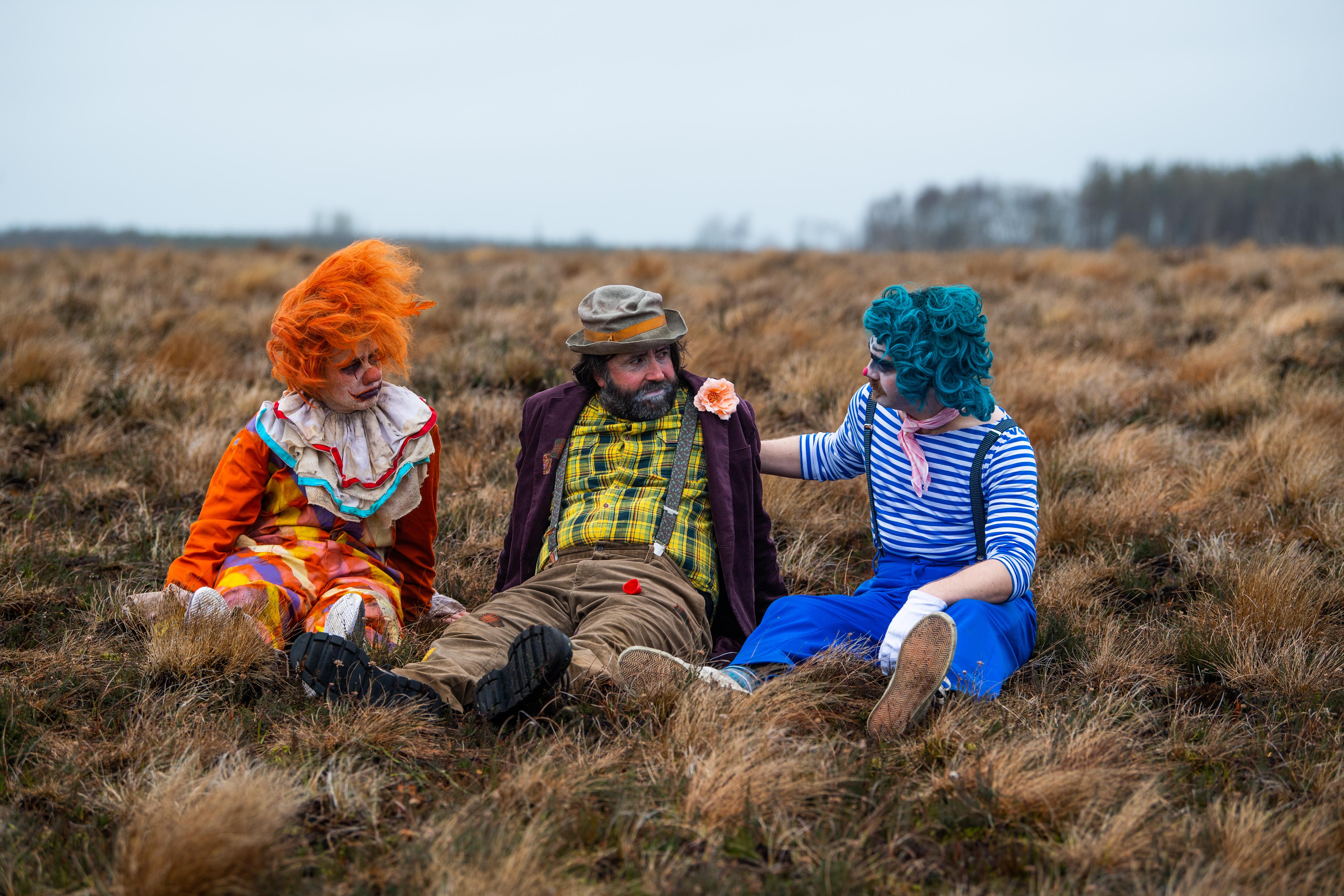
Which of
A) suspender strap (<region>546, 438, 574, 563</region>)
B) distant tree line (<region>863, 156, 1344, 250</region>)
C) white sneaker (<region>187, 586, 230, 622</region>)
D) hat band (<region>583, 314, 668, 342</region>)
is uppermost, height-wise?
distant tree line (<region>863, 156, 1344, 250</region>)

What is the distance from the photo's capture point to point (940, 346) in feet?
9.00

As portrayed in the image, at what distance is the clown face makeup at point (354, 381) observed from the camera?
10.2ft

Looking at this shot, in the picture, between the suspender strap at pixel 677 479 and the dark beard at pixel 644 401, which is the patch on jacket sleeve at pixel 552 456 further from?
the suspender strap at pixel 677 479

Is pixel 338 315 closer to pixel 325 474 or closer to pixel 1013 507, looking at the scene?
pixel 325 474

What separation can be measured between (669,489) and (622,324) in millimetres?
594

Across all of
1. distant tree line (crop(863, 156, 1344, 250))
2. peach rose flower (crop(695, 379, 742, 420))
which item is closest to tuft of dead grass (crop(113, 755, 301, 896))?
peach rose flower (crop(695, 379, 742, 420))

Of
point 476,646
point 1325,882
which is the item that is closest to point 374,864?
point 476,646

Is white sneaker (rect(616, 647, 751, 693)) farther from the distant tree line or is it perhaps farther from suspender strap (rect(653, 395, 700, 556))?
the distant tree line

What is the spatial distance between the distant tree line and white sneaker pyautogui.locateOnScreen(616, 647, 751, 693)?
1497 inches

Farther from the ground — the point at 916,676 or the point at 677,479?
the point at 677,479

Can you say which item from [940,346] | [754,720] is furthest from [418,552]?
[940,346]

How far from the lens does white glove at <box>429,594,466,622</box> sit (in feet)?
11.5


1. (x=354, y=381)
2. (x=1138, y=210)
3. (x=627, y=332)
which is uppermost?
(x=1138, y=210)

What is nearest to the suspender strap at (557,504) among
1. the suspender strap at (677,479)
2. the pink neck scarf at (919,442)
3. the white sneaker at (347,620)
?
the suspender strap at (677,479)
